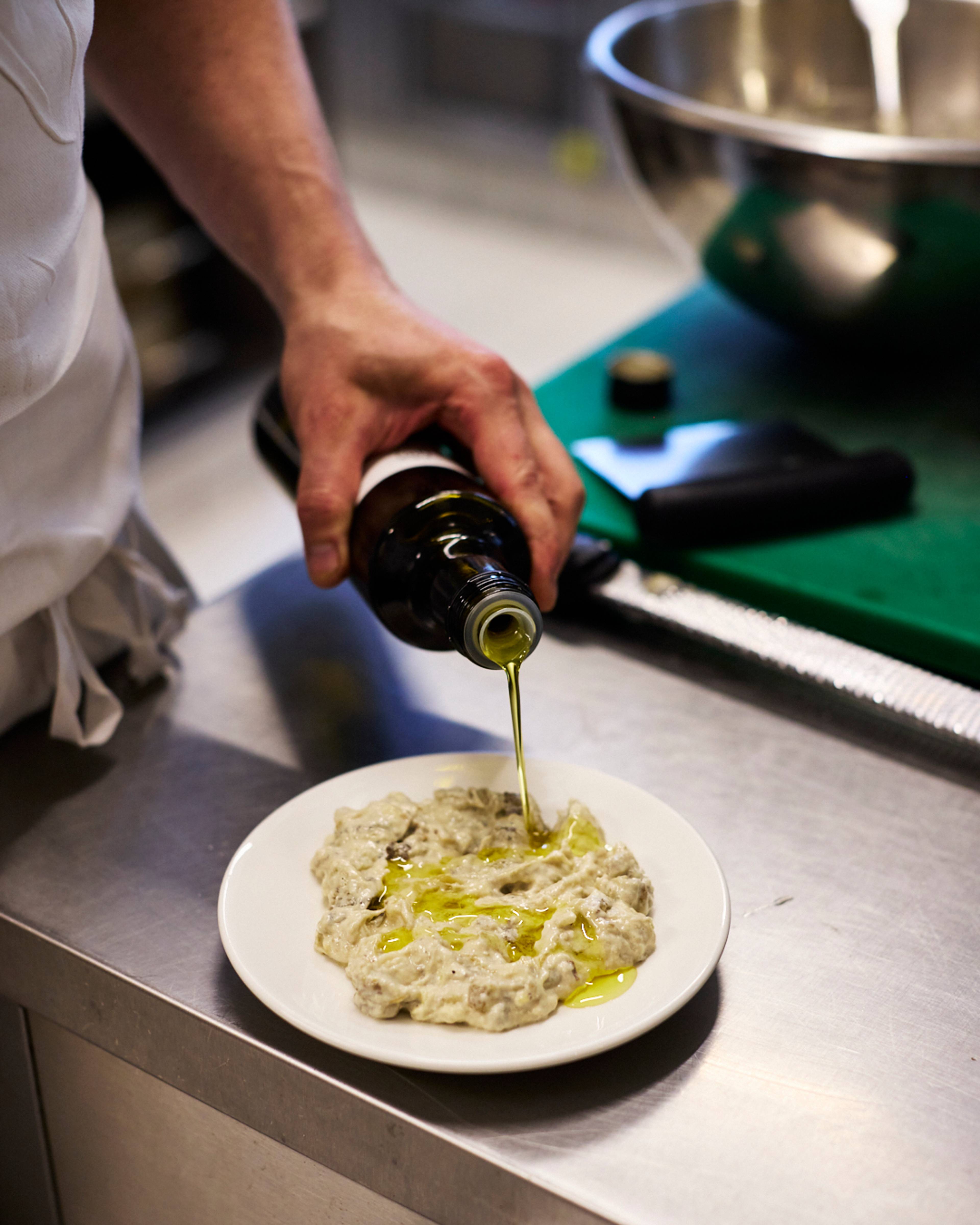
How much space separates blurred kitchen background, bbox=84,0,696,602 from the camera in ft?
9.84

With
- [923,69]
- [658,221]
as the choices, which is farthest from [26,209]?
[923,69]

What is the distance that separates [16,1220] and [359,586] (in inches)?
23.5


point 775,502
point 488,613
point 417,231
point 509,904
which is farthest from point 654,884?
point 417,231

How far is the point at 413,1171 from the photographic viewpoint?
0.67 m

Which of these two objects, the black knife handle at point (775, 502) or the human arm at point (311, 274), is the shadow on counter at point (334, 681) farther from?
the black knife handle at point (775, 502)

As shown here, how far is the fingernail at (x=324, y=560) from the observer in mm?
887

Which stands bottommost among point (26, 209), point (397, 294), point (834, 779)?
point (834, 779)

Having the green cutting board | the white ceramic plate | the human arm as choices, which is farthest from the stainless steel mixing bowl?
the white ceramic plate

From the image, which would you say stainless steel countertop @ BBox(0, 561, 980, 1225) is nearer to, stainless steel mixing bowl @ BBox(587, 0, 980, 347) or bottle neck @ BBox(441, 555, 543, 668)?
bottle neck @ BBox(441, 555, 543, 668)

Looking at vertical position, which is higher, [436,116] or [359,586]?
[359,586]

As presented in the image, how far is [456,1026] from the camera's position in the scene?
66cm

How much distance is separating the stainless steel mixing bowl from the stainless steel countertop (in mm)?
488

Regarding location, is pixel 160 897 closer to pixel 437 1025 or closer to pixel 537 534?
pixel 437 1025

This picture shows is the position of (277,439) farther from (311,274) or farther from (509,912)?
(509,912)
